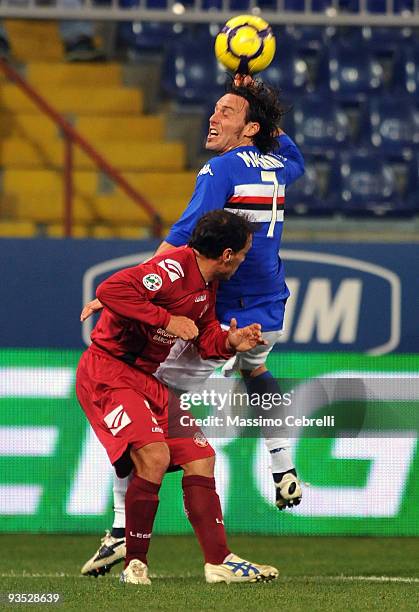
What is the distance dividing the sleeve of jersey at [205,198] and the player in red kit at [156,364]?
21 centimetres

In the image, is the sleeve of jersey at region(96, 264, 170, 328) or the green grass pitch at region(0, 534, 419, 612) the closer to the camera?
the green grass pitch at region(0, 534, 419, 612)

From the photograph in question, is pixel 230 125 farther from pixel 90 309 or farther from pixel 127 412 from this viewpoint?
pixel 127 412

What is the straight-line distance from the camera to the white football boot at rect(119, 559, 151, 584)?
215 inches

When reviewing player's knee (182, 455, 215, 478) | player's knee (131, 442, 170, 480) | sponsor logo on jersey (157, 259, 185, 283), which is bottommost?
player's knee (182, 455, 215, 478)

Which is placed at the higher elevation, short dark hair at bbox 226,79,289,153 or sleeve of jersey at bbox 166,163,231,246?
short dark hair at bbox 226,79,289,153

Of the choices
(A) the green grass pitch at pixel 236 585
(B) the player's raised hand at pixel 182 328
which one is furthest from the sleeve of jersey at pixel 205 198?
(A) the green grass pitch at pixel 236 585

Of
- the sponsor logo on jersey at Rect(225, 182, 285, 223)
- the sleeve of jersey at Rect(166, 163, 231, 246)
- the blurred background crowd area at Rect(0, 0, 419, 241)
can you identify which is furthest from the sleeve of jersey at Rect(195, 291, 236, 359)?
the blurred background crowd area at Rect(0, 0, 419, 241)

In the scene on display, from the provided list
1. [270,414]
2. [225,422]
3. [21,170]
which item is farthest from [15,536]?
[21,170]

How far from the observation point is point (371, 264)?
32.6 ft

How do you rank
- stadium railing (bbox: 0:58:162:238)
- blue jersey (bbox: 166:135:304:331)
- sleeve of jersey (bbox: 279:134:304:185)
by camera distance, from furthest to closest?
stadium railing (bbox: 0:58:162:238) → sleeve of jersey (bbox: 279:134:304:185) → blue jersey (bbox: 166:135:304:331)

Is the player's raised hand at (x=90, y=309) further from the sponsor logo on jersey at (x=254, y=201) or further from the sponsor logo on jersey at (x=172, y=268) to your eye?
the sponsor logo on jersey at (x=254, y=201)

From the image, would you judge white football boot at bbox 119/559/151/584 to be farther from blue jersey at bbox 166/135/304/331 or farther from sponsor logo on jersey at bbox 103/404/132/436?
blue jersey at bbox 166/135/304/331

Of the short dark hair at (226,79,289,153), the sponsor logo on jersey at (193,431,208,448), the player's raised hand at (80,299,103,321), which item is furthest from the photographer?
the short dark hair at (226,79,289,153)

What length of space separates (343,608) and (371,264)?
17.4 feet
